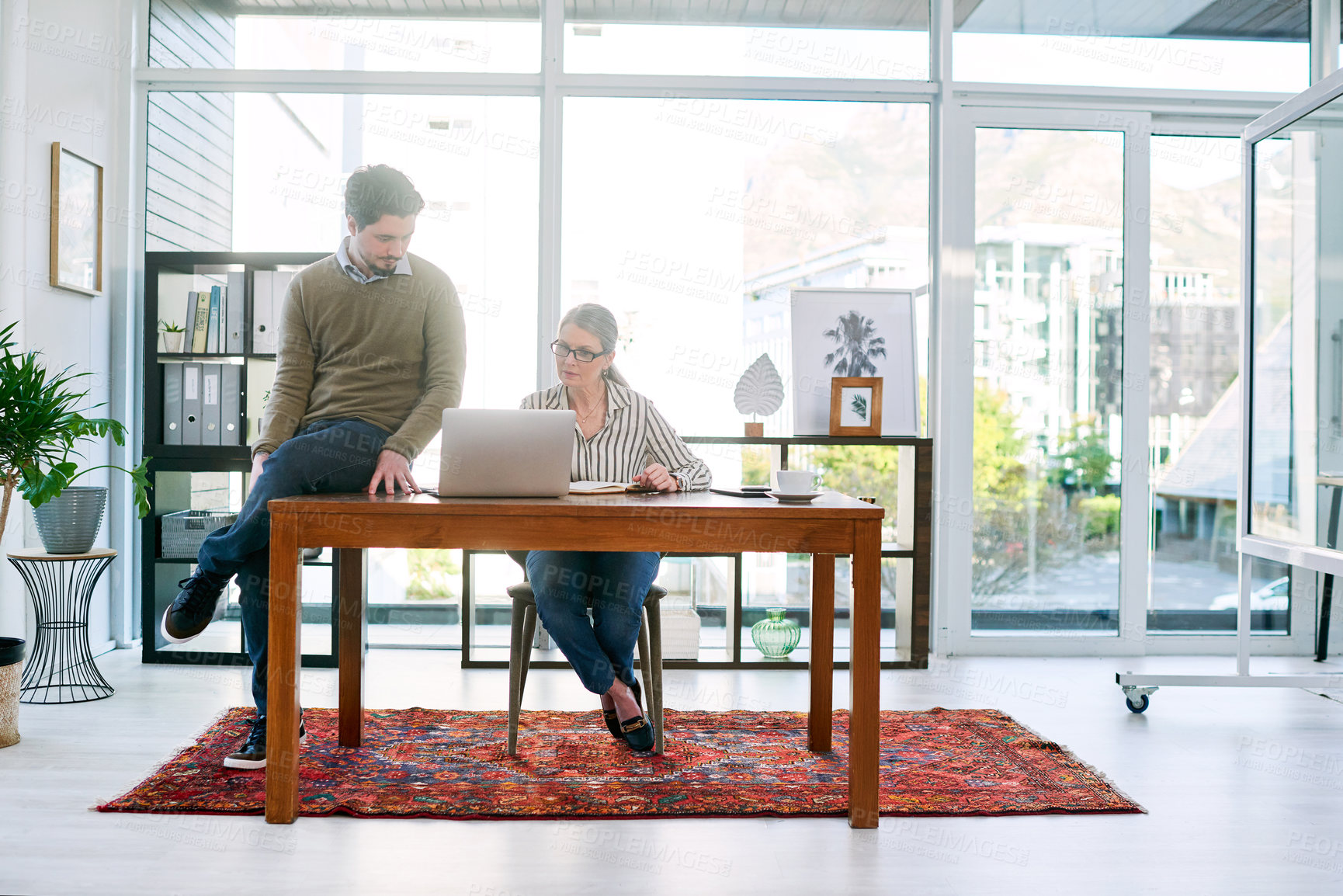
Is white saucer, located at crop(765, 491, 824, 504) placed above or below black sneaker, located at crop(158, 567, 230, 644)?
above

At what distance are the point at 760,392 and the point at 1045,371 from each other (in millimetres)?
1238

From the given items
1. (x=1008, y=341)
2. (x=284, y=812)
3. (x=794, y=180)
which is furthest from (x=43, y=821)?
(x=1008, y=341)

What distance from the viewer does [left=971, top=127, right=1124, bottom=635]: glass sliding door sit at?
13.8 ft

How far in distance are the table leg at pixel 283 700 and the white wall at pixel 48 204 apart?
1744mm

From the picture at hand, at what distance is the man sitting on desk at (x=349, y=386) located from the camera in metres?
2.43

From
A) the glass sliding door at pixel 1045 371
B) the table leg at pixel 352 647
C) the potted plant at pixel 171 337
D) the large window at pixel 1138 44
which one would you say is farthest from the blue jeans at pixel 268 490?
the large window at pixel 1138 44

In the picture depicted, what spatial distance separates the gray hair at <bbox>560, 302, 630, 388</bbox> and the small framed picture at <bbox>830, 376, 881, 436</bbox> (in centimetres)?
130

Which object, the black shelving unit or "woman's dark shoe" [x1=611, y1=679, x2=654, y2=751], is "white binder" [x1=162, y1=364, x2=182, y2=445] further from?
"woman's dark shoe" [x1=611, y1=679, x2=654, y2=751]

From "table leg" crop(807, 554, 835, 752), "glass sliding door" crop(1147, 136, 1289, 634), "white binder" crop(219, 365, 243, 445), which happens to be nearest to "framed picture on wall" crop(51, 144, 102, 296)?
"white binder" crop(219, 365, 243, 445)

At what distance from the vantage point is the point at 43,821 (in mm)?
2148

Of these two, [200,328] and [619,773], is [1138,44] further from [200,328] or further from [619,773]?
[200,328]

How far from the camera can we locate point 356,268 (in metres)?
2.61

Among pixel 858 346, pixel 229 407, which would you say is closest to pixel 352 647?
pixel 229 407

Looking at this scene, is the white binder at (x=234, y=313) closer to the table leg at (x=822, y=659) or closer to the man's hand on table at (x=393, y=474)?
the man's hand on table at (x=393, y=474)
